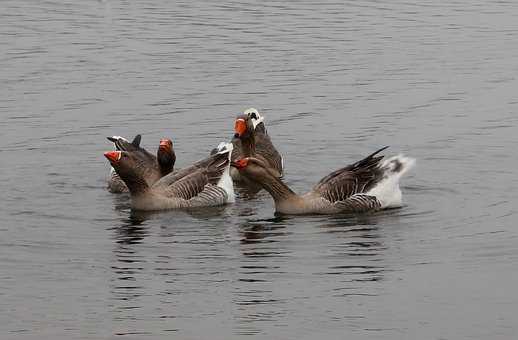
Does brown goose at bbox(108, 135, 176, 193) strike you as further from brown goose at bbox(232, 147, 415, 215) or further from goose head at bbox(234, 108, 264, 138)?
brown goose at bbox(232, 147, 415, 215)

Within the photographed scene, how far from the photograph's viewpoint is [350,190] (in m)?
20.3

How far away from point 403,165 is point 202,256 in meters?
4.42

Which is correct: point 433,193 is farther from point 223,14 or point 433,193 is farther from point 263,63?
point 223,14

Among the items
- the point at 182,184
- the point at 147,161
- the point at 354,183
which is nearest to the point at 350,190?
the point at 354,183

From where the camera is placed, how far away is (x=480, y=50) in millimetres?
33219

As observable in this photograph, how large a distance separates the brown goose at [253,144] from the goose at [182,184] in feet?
3.09

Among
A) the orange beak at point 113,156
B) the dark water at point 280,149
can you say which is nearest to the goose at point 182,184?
the orange beak at point 113,156

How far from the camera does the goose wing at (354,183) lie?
66.4ft

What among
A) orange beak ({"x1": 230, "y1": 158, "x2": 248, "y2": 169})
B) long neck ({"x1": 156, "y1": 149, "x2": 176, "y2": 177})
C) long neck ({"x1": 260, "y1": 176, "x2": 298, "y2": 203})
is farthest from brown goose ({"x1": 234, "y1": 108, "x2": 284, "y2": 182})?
long neck ({"x1": 260, "y1": 176, "x2": 298, "y2": 203})

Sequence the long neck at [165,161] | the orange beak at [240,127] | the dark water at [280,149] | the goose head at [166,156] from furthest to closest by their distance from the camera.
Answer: the orange beak at [240,127] → the long neck at [165,161] → the goose head at [166,156] → the dark water at [280,149]

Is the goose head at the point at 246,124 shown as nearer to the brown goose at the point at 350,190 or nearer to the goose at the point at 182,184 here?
the goose at the point at 182,184

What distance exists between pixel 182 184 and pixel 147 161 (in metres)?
1.59

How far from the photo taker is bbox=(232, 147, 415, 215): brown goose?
20.1 meters

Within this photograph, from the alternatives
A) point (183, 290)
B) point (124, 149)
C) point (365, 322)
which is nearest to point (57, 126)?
point (124, 149)
